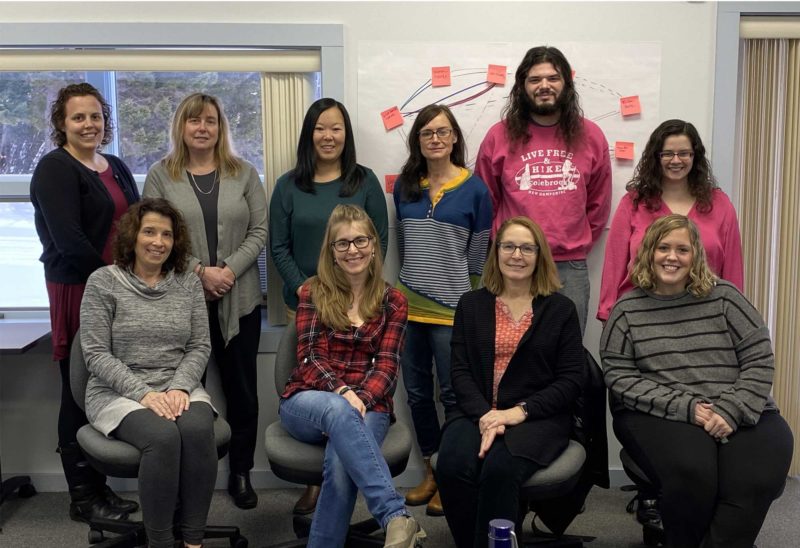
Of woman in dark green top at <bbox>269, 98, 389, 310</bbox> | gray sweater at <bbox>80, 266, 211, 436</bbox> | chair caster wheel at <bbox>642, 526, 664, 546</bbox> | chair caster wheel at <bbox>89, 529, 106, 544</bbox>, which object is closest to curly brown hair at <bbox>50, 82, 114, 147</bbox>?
gray sweater at <bbox>80, 266, 211, 436</bbox>

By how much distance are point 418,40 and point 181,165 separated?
3.34ft

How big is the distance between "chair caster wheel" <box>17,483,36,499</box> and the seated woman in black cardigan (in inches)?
70.2

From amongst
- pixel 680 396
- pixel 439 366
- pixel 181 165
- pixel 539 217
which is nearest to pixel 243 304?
pixel 181 165

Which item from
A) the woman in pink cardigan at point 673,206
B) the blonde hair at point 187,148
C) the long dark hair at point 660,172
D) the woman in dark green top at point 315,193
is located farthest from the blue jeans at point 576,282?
the blonde hair at point 187,148

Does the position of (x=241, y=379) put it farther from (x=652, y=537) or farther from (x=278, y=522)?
(x=652, y=537)

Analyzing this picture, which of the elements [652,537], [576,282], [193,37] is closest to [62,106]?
[193,37]

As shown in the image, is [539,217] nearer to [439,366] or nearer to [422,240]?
[422,240]

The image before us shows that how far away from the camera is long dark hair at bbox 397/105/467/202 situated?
2814 millimetres

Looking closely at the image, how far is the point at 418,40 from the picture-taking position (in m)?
3.04

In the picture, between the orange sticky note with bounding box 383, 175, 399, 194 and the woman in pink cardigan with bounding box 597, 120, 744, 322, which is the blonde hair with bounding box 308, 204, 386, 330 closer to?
the orange sticky note with bounding box 383, 175, 399, 194

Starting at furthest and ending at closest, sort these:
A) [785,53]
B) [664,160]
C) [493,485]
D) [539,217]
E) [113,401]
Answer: [785,53] < [539,217] < [664,160] < [113,401] < [493,485]

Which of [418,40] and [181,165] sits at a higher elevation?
[418,40]

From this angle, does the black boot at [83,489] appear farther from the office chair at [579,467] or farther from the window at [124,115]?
the office chair at [579,467]

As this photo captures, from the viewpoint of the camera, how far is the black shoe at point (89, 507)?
2.84 metres
